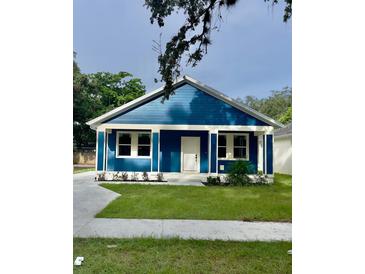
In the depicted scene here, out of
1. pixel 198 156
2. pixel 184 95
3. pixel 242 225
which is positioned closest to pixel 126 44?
pixel 242 225

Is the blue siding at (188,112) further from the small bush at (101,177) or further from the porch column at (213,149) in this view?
the small bush at (101,177)

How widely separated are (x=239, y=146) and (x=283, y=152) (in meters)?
4.93

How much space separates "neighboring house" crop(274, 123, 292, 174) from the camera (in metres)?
15.7

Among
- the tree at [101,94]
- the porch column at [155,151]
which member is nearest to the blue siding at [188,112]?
the porch column at [155,151]

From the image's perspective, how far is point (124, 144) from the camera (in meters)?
12.9

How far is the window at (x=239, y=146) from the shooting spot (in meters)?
13.3

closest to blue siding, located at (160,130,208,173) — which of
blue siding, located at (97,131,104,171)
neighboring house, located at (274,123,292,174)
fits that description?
blue siding, located at (97,131,104,171)

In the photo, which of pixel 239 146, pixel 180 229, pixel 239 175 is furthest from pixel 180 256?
pixel 239 146

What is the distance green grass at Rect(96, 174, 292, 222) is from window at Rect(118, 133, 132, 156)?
158 inches

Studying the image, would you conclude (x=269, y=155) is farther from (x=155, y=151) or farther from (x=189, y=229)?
(x=189, y=229)

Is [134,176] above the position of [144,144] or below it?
below
